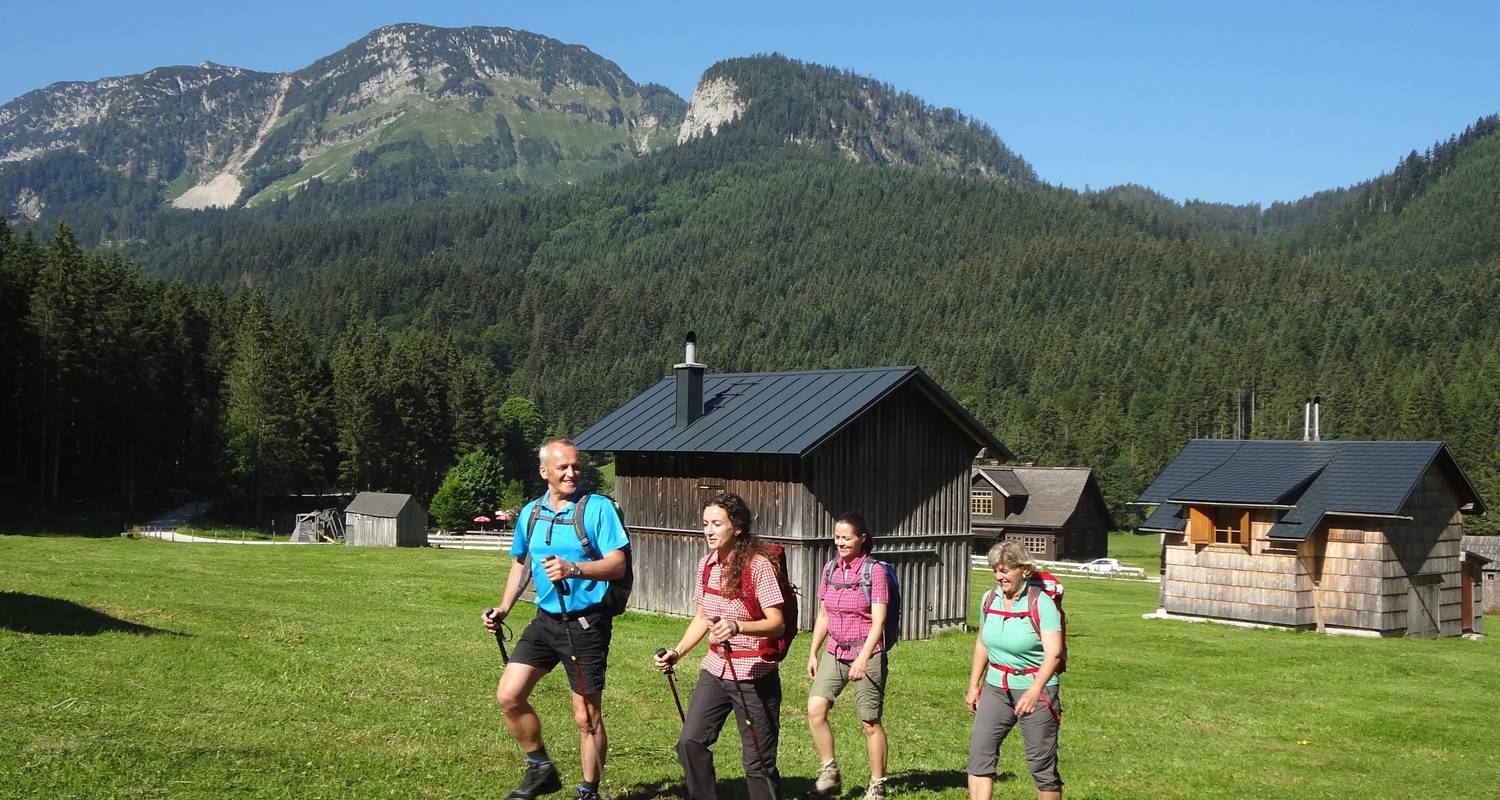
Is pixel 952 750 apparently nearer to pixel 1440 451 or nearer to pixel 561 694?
pixel 561 694

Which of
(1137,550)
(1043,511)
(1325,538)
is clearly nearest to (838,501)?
(1325,538)

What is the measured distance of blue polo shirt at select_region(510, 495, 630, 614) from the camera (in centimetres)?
924

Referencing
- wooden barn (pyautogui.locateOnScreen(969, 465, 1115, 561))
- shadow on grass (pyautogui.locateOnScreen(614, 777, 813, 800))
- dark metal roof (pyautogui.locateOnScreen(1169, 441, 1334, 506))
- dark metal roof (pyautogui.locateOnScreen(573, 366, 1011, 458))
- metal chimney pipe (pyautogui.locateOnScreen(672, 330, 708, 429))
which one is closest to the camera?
shadow on grass (pyautogui.locateOnScreen(614, 777, 813, 800))

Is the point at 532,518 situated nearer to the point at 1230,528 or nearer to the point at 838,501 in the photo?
the point at 838,501

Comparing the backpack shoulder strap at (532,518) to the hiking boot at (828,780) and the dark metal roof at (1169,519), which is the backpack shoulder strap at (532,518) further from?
the dark metal roof at (1169,519)

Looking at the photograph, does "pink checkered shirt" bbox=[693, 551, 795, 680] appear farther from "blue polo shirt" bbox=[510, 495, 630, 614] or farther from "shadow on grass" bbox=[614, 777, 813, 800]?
"shadow on grass" bbox=[614, 777, 813, 800]

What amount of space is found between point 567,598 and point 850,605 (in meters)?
2.70

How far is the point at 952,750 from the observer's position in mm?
14367

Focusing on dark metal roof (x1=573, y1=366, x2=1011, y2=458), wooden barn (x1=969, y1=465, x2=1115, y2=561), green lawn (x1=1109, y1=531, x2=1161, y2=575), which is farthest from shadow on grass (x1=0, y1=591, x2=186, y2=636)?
wooden barn (x1=969, y1=465, x2=1115, y2=561)

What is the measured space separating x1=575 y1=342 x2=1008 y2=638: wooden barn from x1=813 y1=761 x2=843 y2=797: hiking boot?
14252mm

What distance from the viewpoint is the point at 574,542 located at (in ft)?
30.3

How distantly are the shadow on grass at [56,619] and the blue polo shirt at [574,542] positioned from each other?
9744 millimetres

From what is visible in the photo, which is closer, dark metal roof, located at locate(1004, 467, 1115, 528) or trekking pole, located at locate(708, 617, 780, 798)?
trekking pole, located at locate(708, 617, 780, 798)

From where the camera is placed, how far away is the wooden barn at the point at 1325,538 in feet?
115
